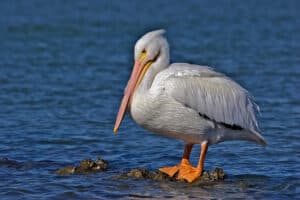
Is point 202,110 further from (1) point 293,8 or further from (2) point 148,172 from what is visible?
(1) point 293,8

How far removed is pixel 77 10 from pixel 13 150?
2051cm

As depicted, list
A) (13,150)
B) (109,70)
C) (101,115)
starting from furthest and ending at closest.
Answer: (109,70), (101,115), (13,150)

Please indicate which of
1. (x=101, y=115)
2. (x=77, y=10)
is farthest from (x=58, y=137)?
(x=77, y=10)

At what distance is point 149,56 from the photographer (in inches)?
277

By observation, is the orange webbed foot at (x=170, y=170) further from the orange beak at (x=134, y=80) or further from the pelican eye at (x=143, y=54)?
the pelican eye at (x=143, y=54)

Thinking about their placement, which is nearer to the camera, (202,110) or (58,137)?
(202,110)

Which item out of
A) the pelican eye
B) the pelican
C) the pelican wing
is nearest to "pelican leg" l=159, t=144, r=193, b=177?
the pelican

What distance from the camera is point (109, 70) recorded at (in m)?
14.2

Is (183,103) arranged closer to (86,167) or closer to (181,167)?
(181,167)

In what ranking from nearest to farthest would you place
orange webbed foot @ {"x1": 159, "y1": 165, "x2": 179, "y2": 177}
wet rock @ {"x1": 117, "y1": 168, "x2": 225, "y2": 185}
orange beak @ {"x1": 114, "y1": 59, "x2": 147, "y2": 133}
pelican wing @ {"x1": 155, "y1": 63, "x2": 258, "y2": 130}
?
orange beak @ {"x1": 114, "y1": 59, "x2": 147, "y2": 133} → pelican wing @ {"x1": 155, "y1": 63, "x2": 258, "y2": 130} → wet rock @ {"x1": 117, "y1": 168, "x2": 225, "y2": 185} → orange webbed foot @ {"x1": 159, "y1": 165, "x2": 179, "y2": 177}

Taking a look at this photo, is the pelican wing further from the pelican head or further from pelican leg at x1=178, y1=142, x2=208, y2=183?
pelican leg at x1=178, y1=142, x2=208, y2=183

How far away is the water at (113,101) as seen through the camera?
22.9 feet

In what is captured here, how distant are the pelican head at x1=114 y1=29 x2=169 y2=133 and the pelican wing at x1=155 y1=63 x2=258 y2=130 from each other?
0.33 feet

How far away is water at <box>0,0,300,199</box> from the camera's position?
6984 mm
